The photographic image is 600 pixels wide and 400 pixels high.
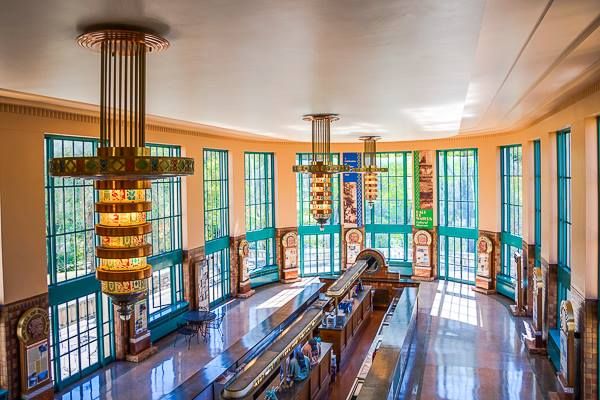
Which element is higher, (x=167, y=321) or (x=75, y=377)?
(x=167, y=321)

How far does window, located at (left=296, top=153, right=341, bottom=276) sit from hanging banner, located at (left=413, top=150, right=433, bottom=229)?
11.6ft

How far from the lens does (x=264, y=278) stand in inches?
868

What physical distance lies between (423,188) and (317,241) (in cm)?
533

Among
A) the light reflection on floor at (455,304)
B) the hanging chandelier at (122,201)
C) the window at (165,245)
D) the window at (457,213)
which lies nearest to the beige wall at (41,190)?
the window at (165,245)

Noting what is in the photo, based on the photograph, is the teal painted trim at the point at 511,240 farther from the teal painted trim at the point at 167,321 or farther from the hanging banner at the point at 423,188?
the teal painted trim at the point at 167,321

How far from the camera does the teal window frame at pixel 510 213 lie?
18.8 meters

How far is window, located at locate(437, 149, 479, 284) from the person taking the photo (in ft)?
70.4

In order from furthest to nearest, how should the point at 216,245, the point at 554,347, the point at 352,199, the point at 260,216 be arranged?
the point at 352,199 → the point at 260,216 → the point at 216,245 → the point at 554,347

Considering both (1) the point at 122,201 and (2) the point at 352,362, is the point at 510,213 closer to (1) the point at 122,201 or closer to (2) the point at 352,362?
(2) the point at 352,362

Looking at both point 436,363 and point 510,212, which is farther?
point 510,212

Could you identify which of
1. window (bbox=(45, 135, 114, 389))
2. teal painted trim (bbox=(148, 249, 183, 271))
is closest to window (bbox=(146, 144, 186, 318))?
teal painted trim (bbox=(148, 249, 183, 271))

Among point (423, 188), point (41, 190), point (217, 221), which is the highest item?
point (423, 188)

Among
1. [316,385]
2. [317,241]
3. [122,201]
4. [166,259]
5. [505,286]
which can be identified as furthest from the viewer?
[317,241]

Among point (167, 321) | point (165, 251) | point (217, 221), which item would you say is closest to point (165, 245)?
point (165, 251)
